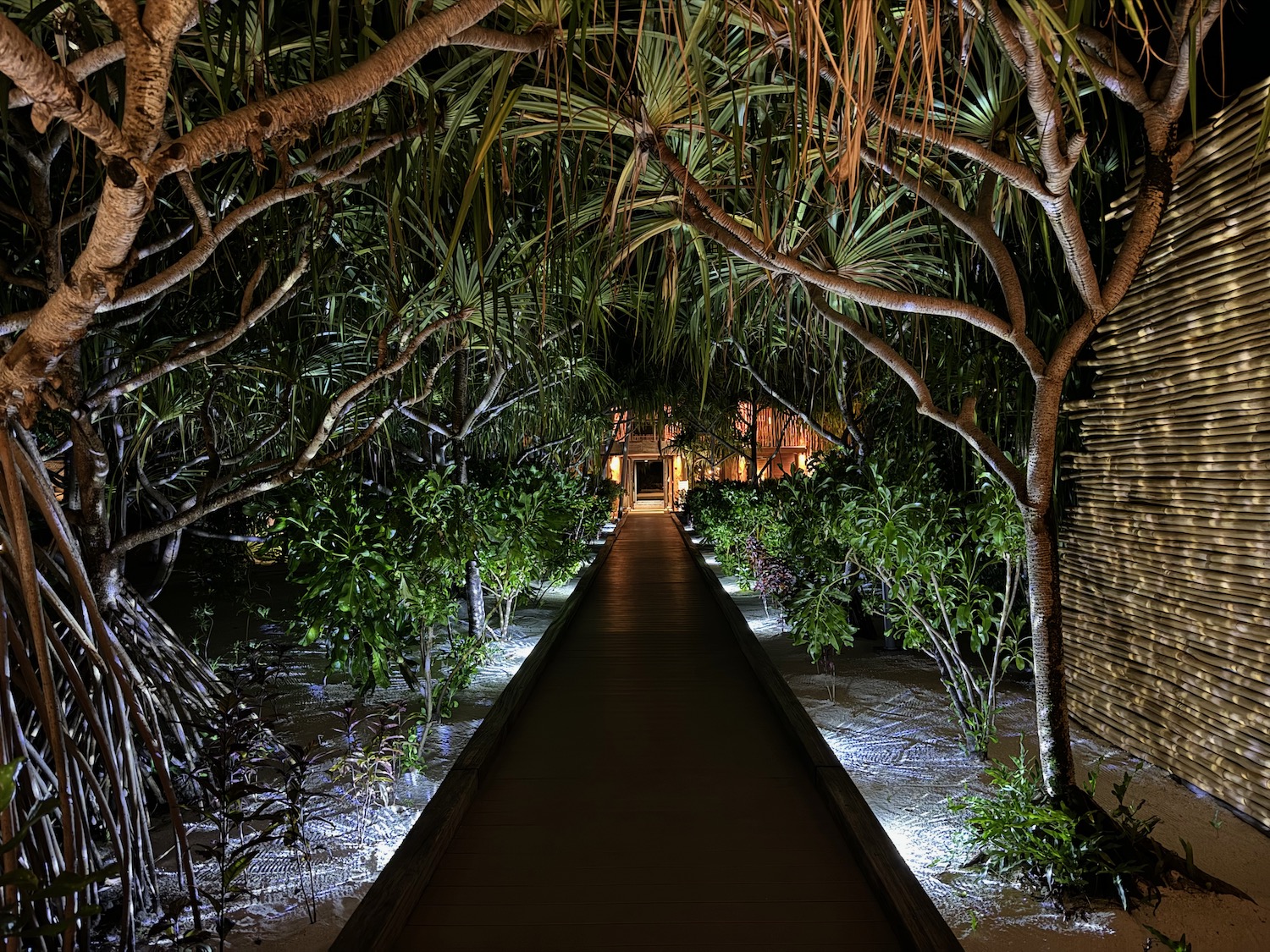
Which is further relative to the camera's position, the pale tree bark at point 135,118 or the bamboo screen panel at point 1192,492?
the bamboo screen panel at point 1192,492

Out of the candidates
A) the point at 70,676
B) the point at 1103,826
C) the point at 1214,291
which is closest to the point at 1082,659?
the point at 1103,826

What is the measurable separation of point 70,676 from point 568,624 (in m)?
4.52

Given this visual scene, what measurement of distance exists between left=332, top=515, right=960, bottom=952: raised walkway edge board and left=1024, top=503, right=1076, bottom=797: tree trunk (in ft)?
1.72

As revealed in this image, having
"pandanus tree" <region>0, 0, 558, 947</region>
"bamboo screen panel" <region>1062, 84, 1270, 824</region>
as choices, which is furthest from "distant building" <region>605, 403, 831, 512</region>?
"pandanus tree" <region>0, 0, 558, 947</region>

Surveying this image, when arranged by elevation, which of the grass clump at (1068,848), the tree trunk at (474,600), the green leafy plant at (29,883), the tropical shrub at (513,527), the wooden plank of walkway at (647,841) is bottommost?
the wooden plank of walkway at (647,841)

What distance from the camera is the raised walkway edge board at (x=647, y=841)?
1.98 metres

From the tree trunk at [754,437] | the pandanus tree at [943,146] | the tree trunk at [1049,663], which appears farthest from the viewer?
the tree trunk at [754,437]

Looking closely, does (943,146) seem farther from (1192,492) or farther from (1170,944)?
(1170,944)

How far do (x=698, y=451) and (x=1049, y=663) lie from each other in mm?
13949

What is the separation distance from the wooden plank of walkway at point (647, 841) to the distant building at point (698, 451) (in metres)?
2.48

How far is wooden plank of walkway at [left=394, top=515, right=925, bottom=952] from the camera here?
6.61 ft

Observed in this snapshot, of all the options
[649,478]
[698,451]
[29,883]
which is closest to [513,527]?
[29,883]

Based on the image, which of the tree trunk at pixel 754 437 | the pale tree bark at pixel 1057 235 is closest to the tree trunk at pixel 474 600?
the pale tree bark at pixel 1057 235

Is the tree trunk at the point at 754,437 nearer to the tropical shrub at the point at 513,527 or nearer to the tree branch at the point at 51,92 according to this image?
the tropical shrub at the point at 513,527
